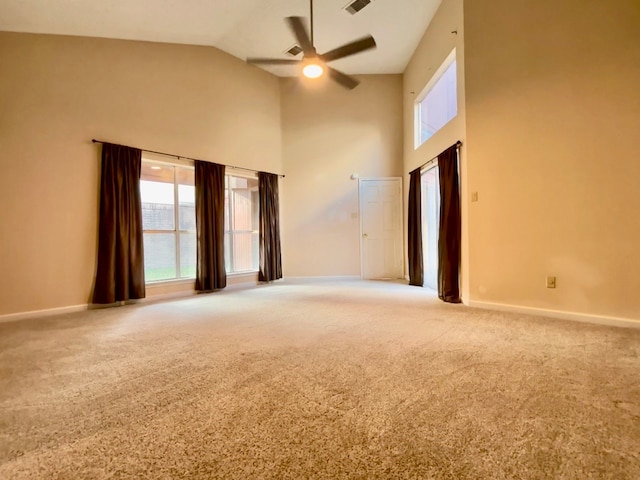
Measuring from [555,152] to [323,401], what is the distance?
334 centimetres

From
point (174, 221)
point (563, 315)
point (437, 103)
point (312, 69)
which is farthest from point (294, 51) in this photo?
point (563, 315)

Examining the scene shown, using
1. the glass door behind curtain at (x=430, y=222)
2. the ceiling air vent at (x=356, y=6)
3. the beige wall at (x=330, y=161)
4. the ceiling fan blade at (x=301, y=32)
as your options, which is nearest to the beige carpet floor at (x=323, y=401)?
the glass door behind curtain at (x=430, y=222)

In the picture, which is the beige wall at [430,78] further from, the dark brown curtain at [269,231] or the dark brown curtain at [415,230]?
the dark brown curtain at [269,231]

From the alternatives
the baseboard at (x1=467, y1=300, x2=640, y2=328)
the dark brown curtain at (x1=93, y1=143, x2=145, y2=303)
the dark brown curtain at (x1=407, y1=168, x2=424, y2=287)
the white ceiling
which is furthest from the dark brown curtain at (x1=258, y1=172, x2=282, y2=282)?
the baseboard at (x1=467, y1=300, x2=640, y2=328)

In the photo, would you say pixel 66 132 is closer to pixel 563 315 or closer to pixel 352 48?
A: pixel 352 48

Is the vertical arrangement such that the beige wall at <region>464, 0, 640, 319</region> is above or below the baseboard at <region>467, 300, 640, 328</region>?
above

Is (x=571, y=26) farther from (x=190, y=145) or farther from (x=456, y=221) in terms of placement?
(x=190, y=145)

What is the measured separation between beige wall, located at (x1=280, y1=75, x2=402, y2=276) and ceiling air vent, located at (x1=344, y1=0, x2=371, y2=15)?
194 centimetres

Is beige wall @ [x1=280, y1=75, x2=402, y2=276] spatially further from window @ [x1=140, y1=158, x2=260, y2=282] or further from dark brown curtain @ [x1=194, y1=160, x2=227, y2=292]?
dark brown curtain @ [x1=194, y1=160, x2=227, y2=292]

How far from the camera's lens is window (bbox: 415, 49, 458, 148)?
4354mm

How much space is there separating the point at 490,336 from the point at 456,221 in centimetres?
174

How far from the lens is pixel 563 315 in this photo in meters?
3.20

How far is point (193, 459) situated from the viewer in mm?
1232

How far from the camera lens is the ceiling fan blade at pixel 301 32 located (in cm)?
288
